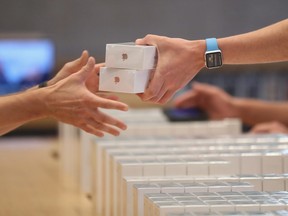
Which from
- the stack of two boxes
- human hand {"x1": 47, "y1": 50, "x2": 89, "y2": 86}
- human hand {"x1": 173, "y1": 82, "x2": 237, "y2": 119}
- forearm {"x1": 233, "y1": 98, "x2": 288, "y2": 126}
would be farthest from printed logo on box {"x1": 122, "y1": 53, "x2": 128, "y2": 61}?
forearm {"x1": 233, "y1": 98, "x2": 288, "y2": 126}

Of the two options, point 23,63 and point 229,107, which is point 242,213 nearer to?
point 229,107

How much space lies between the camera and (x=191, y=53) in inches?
130

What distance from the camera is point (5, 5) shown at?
9.59 meters

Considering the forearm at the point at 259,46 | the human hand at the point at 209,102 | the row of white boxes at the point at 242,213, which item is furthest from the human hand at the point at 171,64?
the human hand at the point at 209,102

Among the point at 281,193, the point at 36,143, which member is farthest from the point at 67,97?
the point at 36,143

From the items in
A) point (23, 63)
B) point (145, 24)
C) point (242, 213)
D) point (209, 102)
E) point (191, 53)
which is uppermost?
point (145, 24)

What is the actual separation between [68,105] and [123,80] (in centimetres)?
27

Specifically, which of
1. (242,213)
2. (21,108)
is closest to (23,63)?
(21,108)

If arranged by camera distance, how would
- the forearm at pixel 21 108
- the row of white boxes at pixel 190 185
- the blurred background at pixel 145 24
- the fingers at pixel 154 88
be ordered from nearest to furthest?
1. the row of white boxes at pixel 190 185
2. the fingers at pixel 154 88
3. the forearm at pixel 21 108
4. the blurred background at pixel 145 24

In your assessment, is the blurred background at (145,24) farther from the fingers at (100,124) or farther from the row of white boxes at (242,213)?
the row of white boxes at (242,213)

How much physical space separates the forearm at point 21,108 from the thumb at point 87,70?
0.58ft

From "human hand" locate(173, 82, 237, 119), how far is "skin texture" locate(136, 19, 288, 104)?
90.7 inches

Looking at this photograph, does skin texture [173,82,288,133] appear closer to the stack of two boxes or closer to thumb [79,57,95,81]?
thumb [79,57,95,81]

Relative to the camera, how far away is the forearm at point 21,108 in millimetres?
3301
